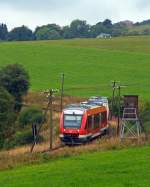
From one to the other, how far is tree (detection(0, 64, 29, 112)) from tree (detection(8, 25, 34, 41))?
380 ft

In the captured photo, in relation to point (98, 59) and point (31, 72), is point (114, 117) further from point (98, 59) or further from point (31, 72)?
point (98, 59)

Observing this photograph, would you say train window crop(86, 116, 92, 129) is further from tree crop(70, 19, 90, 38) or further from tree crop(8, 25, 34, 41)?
tree crop(70, 19, 90, 38)

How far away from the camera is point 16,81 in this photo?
66.4m

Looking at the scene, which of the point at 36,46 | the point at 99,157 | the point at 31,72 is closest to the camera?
the point at 99,157

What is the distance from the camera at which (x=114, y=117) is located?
58.6 meters

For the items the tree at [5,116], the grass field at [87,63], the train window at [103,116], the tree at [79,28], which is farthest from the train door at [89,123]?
the tree at [79,28]

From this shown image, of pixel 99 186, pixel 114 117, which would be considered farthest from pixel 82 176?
pixel 114 117

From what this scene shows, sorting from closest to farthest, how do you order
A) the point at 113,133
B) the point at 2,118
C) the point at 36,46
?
1. the point at 113,133
2. the point at 2,118
3. the point at 36,46

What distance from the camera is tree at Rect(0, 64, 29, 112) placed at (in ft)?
215

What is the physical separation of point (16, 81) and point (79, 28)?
12420cm

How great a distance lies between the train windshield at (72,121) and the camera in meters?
43.5

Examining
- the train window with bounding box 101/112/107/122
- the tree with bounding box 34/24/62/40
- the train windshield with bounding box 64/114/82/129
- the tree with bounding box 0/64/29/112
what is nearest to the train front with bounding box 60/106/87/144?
the train windshield with bounding box 64/114/82/129

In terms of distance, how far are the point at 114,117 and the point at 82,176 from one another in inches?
1351

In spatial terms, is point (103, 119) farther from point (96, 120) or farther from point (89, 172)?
point (89, 172)
